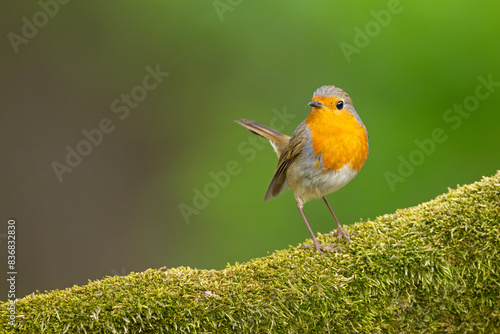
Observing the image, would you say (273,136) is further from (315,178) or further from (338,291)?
(338,291)

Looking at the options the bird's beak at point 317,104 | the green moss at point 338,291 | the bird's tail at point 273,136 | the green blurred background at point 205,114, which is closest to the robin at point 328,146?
the bird's beak at point 317,104

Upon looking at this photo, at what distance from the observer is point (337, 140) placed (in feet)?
10.8

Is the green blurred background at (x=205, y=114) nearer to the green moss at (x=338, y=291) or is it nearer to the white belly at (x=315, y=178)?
the white belly at (x=315, y=178)

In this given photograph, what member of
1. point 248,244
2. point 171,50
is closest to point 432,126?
point 248,244

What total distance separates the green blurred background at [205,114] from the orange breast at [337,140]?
223 cm

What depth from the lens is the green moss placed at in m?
2.26

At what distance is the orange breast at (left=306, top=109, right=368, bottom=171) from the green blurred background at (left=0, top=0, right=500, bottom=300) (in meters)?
2.23

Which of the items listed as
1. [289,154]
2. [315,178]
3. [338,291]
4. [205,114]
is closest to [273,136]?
[289,154]

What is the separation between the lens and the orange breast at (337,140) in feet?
10.8

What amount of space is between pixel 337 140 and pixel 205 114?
11.3 feet

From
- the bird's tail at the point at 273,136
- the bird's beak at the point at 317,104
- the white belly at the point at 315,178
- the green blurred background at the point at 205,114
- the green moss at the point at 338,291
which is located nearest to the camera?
the green moss at the point at 338,291

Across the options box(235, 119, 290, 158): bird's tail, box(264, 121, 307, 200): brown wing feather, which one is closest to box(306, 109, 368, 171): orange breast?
box(264, 121, 307, 200): brown wing feather

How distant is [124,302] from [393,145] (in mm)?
3927

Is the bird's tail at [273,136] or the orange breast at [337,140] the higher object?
the bird's tail at [273,136]
